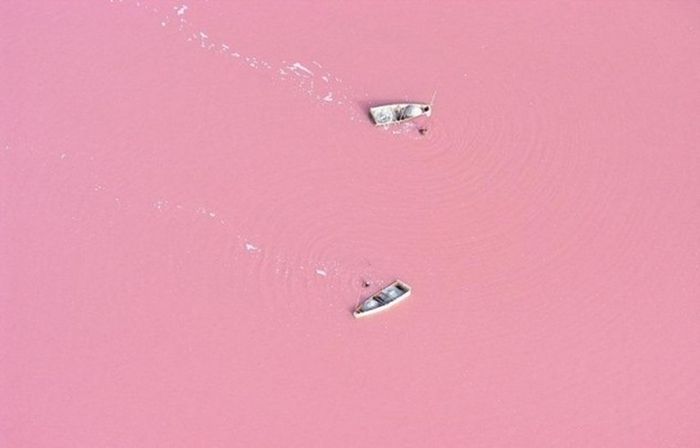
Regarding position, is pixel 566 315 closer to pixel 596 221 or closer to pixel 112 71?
pixel 596 221

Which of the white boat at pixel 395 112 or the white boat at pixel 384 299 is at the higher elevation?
the white boat at pixel 395 112

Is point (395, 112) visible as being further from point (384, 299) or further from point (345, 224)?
point (384, 299)

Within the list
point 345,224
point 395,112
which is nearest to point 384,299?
point 345,224

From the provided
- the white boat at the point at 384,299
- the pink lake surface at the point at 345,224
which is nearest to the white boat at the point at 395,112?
the pink lake surface at the point at 345,224

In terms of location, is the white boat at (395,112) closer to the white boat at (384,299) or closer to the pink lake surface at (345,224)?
the pink lake surface at (345,224)

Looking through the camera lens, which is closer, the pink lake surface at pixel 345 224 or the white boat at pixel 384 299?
the pink lake surface at pixel 345 224
